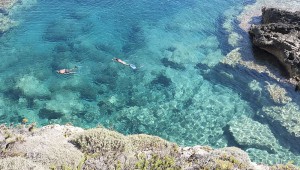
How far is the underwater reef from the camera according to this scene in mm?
17688

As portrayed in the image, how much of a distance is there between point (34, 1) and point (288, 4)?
4065 cm

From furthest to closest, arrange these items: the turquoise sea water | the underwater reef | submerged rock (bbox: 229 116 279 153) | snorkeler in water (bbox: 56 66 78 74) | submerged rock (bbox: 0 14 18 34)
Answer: submerged rock (bbox: 0 14 18 34)
snorkeler in water (bbox: 56 66 78 74)
the turquoise sea water
submerged rock (bbox: 229 116 279 153)
the underwater reef

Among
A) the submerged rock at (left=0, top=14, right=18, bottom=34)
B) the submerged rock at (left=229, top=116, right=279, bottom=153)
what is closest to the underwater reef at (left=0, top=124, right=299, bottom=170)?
the submerged rock at (left=229, top=116, right=279, bottom=153)

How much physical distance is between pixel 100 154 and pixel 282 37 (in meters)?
28.8

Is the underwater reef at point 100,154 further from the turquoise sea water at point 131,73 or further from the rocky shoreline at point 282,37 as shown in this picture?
the rocky shoreline at point 282,37

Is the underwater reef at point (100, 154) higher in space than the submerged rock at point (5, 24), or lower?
higher

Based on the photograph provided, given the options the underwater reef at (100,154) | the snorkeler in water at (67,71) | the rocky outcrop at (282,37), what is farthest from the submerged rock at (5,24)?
the rocky outcrop at (282,37)

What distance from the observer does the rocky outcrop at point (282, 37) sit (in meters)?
36.1

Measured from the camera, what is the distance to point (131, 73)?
36.4m

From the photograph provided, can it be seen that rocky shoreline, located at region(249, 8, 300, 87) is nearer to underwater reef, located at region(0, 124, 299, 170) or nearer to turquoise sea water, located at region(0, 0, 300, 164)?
turquoise sea water, located at region(0, 0, 300, 164)

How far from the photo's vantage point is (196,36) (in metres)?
44.3

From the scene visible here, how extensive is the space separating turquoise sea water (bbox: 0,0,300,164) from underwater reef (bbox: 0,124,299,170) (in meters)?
8.36

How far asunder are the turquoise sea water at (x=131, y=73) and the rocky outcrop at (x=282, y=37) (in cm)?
227

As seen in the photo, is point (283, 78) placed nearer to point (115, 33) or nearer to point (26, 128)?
point (115, 33)
